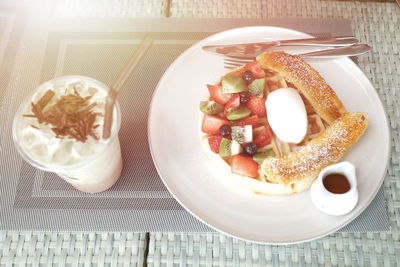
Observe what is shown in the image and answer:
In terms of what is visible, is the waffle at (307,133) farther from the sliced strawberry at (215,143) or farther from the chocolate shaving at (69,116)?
the chocolate shaving at (69,116)

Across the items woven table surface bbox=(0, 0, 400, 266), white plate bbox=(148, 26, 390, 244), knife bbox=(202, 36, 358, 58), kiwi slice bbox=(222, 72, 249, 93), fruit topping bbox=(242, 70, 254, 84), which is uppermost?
knife bbox=(202, 36, 358, 58)

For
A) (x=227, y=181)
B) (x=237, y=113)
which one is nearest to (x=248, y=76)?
(x=237, y=113)

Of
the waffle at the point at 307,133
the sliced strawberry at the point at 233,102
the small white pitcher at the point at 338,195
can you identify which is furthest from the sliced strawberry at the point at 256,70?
the small white pitcher at the point at 338,195

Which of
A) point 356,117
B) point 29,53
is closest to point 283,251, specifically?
point 356,117

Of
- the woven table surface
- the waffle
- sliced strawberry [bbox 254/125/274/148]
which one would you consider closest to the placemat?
the woven table surface

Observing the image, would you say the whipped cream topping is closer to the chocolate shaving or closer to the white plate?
the chocolate shaving

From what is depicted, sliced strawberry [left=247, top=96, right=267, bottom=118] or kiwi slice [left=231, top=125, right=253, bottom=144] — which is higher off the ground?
sliced strawberry [left=247, top=96, right=267, bottom=118]
